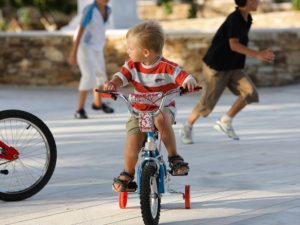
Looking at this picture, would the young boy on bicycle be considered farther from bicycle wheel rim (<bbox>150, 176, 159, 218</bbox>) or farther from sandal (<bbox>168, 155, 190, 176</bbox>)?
bicycle wheel rim (<bbox>150, 176, 159, 218</bbox>)

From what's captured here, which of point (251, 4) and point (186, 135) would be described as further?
point (186, 135)

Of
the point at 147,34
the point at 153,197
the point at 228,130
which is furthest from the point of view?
the point at 228,130

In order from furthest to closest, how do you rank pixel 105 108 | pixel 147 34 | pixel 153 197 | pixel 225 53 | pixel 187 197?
pixel 105 108 < pixel 225 53 < pixel 187 197 < pixel 147 34 < pixel 153 197

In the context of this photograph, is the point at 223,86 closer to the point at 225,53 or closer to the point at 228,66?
the point at 228,66

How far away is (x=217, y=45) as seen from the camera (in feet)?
31.7

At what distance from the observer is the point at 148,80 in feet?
21.0

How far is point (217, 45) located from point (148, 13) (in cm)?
2776

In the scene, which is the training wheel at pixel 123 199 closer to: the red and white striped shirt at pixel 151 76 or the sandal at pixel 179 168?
the sandal at pixel 179 168

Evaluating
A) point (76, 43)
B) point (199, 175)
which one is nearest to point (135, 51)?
point (199, 175)

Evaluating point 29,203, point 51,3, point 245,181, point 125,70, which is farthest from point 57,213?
point 51,3

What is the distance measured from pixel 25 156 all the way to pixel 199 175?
1.48m

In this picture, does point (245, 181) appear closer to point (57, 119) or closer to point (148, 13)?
point (57, 119)

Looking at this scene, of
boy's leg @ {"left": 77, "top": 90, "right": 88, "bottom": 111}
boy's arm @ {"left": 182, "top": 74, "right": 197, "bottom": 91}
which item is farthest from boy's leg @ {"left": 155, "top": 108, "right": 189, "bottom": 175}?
boy's leg @ {"left": 77, "top": 90, "right": 88, "bottom": 111}

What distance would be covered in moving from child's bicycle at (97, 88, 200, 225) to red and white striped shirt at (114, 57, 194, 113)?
0.38 ft
